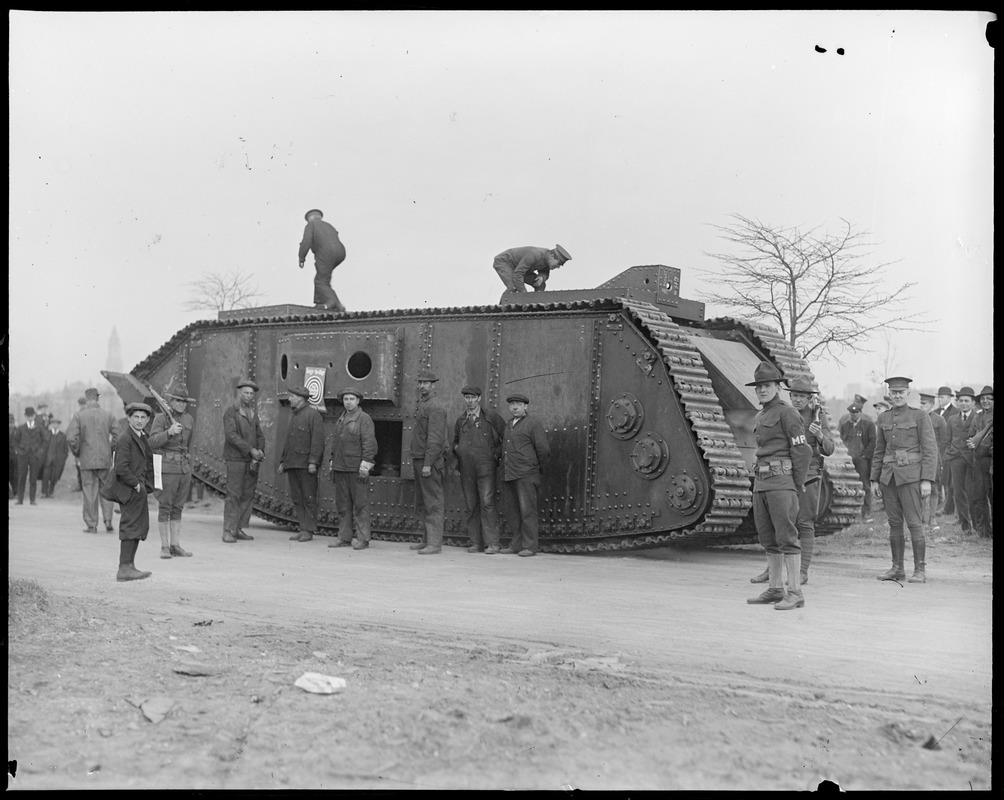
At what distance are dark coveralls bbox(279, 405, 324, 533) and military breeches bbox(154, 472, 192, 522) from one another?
2.27 metres

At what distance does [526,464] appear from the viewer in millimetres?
12180

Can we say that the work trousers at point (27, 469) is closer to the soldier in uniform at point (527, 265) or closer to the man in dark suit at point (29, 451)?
the man in dark suit at point (29, 451)

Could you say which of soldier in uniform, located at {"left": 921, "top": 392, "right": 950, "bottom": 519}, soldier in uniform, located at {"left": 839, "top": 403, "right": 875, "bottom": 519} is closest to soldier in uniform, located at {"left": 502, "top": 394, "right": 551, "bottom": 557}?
soldier in uniform, located at {"left": 839, "top": 403, "right": 875, "bottom": 519}

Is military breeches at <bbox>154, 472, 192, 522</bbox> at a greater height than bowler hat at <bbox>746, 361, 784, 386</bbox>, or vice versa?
bowler hat at <bbox>746, 361, 784, 386</bbox>

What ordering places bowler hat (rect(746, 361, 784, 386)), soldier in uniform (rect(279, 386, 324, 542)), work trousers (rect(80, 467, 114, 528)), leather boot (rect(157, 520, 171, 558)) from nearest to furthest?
bowler hat (rect(746, 361, 784, 386))
leather boot (rect(157, 520, 171, 558))
soldier in uniform (rect(279, 386, 324, 542))
work trousers (rect(80, 467, 114, 528))

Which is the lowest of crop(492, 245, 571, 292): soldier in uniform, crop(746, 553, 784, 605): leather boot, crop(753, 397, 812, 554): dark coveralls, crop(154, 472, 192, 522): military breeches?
crop(746, 553, 784, 605): leather boot

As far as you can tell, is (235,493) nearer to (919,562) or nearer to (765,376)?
(765,376)

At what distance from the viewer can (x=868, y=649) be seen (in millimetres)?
7188

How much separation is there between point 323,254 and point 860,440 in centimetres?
841

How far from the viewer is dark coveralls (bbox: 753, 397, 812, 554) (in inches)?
351

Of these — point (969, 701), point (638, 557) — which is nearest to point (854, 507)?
point (638, 557)

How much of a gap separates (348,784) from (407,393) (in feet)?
30.1

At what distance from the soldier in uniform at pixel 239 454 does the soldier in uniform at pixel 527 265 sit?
11.3 ft

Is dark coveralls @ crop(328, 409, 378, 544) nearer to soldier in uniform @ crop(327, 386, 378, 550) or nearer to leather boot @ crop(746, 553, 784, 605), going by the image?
soldier in uniform @ crop(327, 386, 378, 550)
